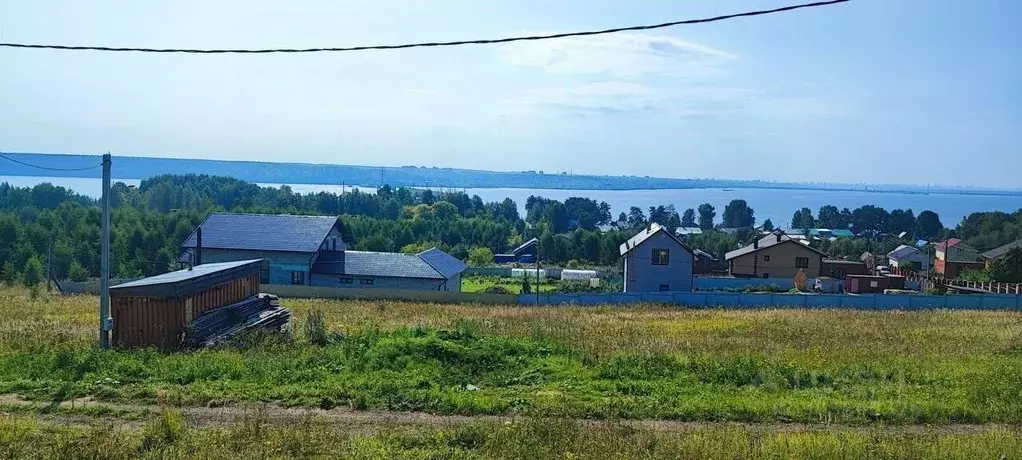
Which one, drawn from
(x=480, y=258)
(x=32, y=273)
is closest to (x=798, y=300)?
(x=480, y=258)

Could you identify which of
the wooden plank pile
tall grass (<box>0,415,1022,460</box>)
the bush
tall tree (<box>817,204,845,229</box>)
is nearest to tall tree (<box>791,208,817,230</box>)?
tall tree (<box>817,204,845,229</box>)

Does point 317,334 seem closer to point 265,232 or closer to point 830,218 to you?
point 265,232

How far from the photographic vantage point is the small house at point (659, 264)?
4494 cm

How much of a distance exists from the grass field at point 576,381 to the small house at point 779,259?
33.0 metres

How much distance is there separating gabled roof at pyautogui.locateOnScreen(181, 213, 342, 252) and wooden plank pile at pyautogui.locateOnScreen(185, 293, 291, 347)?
17.5 m

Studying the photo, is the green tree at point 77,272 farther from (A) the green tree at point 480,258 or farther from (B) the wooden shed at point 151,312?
(B) the wooden shed at point 151,312

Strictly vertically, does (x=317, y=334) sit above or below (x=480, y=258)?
above

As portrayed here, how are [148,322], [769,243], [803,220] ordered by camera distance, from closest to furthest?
[148,322] < [769,243] < [803,220]

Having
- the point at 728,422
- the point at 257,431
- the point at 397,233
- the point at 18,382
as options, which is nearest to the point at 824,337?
the point at 728,422

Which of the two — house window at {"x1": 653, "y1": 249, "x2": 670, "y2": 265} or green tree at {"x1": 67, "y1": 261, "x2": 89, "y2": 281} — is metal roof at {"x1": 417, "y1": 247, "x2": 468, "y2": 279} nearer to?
house window at {"x1": 653, "y1": 249, "x2": 670, "y2": 265}

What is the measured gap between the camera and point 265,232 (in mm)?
41156

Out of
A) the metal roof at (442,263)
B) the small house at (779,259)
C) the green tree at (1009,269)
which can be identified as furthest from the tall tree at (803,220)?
the metal roof at (442,263)

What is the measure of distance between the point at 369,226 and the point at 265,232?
1541 inches

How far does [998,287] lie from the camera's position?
148 ft
